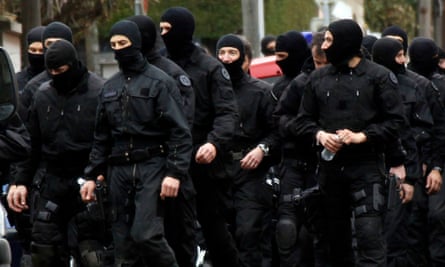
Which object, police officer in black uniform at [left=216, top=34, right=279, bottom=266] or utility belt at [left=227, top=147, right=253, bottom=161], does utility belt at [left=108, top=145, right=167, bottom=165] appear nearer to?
police officer in black uniform at [left=216, top=34, right=279, bottom=266]

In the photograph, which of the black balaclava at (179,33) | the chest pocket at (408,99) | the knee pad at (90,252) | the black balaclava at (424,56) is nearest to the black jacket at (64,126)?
the knee pad at (90,252)

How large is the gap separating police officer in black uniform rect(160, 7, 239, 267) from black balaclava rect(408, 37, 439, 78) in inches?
120

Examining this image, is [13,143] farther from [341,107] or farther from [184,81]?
[341,107]

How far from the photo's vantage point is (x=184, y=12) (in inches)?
512

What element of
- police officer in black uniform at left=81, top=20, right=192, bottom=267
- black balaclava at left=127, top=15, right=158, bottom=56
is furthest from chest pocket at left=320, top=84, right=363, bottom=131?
black balaclava at left=127, top=15, right=158, bottom=56

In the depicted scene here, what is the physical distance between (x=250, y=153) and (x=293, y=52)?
49.8 inches

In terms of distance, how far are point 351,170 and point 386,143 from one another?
35cm

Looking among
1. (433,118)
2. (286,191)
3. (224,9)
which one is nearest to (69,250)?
(286,191)

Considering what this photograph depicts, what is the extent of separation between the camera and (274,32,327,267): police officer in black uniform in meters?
13.5

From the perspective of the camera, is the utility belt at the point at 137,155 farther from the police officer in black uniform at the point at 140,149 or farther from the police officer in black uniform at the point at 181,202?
the police officer in black uniform at the point at 181,202

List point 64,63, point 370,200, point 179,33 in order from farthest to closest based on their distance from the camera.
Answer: point 179,33 → point 64,63 → point 370,200

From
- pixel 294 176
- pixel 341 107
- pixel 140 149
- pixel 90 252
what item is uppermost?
pixel 341 107

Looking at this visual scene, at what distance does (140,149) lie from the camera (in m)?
11.8

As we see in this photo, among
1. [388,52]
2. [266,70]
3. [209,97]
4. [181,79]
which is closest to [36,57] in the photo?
[209,97]
